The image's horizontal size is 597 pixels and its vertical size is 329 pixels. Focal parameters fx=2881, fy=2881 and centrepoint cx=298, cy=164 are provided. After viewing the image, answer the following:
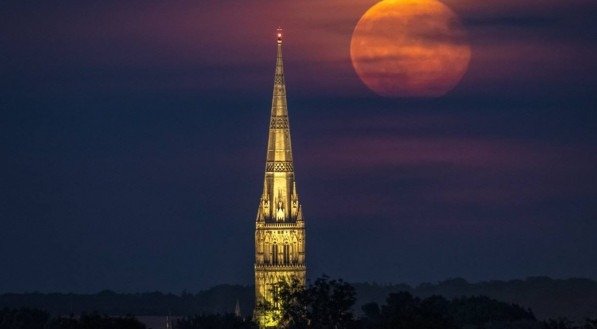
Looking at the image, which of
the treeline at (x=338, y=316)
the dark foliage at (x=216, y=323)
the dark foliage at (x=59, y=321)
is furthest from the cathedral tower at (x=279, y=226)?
the dark foliage at (x=59, y=321)

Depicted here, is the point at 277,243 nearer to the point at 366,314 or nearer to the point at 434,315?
the point at 366,314

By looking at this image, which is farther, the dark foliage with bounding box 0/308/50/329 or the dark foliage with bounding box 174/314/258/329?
the dark foliage with bounding box 174/314/258/329

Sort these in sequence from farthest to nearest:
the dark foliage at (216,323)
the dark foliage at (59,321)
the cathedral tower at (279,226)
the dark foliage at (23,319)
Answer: the cathedral tower at (279,226) → the dark foliage at (216,323) → the dark foliage at (23,319) → the dark foliage at (59,321)

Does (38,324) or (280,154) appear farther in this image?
(280,154)

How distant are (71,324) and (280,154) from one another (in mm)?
54480

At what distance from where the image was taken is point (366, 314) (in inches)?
7751

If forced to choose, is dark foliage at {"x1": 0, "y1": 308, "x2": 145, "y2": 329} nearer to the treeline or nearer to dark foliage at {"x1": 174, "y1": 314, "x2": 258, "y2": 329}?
the treeline

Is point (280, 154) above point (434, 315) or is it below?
above

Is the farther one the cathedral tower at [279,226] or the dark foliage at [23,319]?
the cathedral tower at [279,226]

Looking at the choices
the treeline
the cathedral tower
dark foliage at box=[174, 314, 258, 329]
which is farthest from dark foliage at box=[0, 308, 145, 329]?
the cathedral tower

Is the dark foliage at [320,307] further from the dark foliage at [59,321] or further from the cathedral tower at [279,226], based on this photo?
the cathedral tower at [279,226]

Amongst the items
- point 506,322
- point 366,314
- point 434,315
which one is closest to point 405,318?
point 434,315

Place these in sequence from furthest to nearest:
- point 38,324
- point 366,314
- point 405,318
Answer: point 366,314 → point 38,324 → point 405,318

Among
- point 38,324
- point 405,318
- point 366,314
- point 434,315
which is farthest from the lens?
point 366,314
